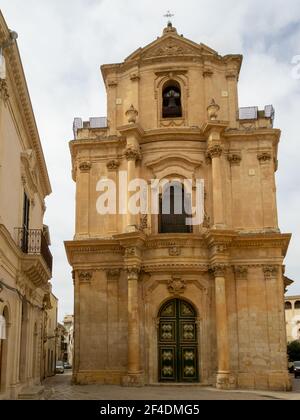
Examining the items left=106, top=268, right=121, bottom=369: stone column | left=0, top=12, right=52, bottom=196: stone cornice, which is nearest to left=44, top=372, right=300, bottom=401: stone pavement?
left=106, top=268, right=121, bottom=369: stone column

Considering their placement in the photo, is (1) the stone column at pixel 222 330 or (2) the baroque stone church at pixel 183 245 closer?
(1) the stone column at pixel 222 330

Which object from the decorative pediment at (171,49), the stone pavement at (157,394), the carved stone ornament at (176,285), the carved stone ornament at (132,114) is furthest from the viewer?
the decorative pediment at (171,49)

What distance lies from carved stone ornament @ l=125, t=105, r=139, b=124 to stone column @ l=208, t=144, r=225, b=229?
3519 mm

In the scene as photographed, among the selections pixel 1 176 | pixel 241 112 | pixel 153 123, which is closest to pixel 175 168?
pixel 153 123

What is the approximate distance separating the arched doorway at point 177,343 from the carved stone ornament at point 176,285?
1.80ft

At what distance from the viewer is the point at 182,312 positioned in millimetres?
23531

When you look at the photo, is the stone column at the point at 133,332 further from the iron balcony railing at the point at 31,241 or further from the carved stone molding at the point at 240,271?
the iron balcony railing at the point at 31,241

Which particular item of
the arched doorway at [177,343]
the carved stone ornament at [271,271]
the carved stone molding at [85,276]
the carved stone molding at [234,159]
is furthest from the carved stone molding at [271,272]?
the carved stone molding at [85,276]

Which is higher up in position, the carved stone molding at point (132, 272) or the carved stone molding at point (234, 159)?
the carved stone molding at point (234, 159)

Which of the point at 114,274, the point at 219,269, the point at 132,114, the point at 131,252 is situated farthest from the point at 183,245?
the point at 132,114

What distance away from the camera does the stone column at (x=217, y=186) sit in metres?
23.3

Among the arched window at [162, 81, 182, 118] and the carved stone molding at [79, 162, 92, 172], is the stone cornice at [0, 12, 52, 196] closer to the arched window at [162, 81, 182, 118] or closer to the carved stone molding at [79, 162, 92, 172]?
the carved stone molding at [79, 162, 92, 172]
